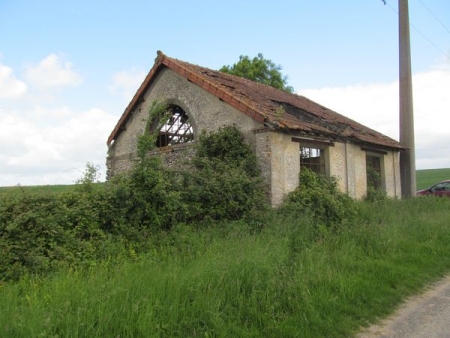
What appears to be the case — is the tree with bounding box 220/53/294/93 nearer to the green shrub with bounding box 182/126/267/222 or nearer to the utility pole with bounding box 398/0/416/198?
the utility pole with bounding box 398/0/416/198

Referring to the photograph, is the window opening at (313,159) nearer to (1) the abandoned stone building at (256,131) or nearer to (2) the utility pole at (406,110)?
(1) the abandoned stone building at (256,131)

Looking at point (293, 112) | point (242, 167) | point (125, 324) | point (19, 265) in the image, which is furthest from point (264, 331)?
point (293, 112)

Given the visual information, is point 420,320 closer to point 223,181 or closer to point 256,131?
point 223,181

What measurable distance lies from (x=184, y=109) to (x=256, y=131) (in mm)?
3505

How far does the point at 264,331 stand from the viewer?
410cm

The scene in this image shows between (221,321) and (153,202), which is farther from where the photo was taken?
(153,202)

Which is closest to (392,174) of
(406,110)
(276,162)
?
(406,110)

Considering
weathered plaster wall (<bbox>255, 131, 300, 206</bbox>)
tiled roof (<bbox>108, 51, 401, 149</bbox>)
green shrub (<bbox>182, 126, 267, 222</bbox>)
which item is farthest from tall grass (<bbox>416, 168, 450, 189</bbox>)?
green shrub (<bbox>182, 126, 267, 222</bbox>)

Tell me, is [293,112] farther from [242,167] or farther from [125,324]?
[125,324]

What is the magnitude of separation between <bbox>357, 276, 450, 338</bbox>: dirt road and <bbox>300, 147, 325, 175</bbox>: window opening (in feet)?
24.7

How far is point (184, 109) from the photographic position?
13.4 meters

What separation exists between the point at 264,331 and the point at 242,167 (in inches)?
264

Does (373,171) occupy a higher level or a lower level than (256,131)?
lower

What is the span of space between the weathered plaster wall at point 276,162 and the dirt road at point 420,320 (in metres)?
5.57
